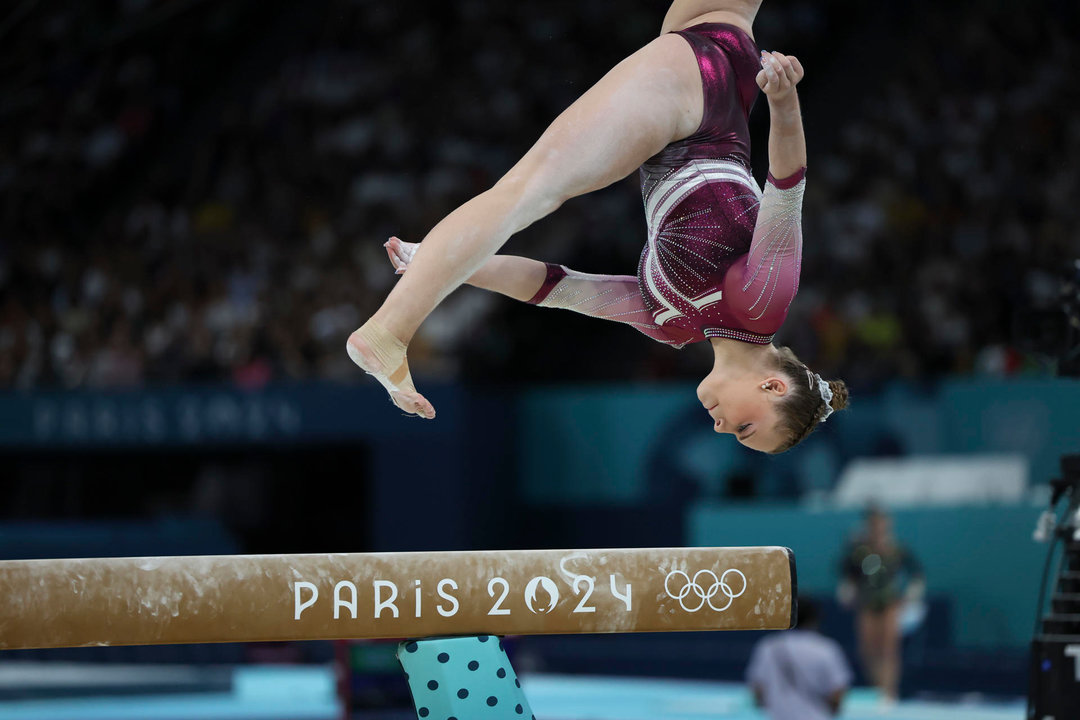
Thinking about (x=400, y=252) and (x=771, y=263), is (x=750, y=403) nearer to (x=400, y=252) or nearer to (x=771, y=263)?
(x=771, y=263)

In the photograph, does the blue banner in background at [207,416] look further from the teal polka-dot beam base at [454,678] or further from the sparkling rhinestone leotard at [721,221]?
the teal polka-dot beam base at [454,678]

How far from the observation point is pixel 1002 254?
10.2 m

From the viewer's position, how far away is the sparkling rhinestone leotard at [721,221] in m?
3.59

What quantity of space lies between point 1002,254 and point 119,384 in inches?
290

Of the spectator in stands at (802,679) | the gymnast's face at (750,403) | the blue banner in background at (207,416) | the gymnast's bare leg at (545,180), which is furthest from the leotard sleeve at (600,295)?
the blue banner in background at (207,416)

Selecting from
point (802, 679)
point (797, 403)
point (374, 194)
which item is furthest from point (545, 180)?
point (374, 194)

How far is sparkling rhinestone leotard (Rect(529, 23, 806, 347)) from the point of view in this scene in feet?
11.8

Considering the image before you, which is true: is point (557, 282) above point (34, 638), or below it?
above

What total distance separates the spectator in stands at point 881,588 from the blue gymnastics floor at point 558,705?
0.29 metres

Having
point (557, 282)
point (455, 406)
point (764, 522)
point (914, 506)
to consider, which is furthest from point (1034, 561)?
point (557, 282)

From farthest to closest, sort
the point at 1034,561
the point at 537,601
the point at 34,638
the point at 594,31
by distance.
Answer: the point at 1034,561 → the point at 594,31 → the point at 537,601 → the point at 34,638

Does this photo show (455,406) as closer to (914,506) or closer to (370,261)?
(370,261)

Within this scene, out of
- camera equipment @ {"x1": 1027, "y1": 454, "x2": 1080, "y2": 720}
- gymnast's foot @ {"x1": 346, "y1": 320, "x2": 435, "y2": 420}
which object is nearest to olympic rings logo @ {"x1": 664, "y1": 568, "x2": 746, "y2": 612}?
gymnast's foot @ {"x1": 346, "y1": 320, "x2": 435, "y2": 420}

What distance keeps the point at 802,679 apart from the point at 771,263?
3.71 m
